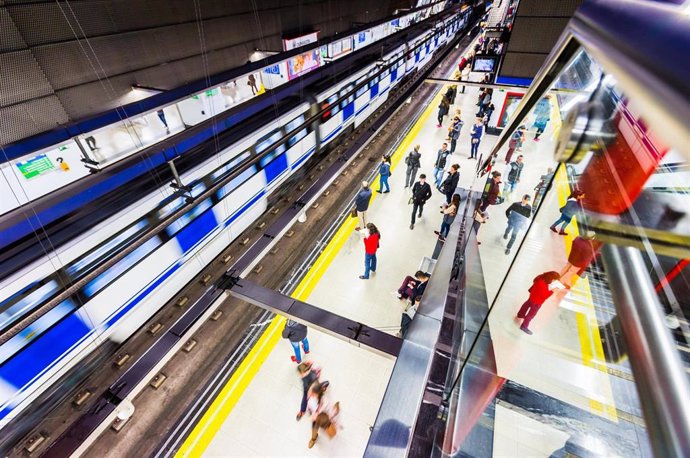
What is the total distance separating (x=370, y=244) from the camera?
5.45 meters

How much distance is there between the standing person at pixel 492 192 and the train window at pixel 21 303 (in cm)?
493

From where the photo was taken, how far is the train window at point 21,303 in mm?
2797

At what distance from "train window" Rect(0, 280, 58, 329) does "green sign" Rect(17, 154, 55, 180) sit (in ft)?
14.0

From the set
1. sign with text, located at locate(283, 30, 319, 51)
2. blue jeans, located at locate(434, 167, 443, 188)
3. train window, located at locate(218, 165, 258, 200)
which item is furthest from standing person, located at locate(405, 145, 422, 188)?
sign with text, located at locate(283, 30, 319, 51)

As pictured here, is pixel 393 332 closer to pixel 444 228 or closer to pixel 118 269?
pixel 444 228

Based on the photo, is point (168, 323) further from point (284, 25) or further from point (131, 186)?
point (284, 25)

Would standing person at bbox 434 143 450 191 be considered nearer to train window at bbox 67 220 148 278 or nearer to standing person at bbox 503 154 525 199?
standing person at bbox 503 154 525 199

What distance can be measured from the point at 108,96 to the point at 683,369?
9.48 metres

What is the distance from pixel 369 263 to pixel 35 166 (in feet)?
21.0

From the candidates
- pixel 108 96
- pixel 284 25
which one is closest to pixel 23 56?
pixel 108 96

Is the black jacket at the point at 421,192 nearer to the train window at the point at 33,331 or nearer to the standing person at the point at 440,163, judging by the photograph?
the standing person at the point at 440,163

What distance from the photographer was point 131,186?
430cm

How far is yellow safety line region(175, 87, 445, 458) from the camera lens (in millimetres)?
4000

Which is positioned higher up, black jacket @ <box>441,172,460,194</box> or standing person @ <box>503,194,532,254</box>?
standing person @ <box>503,194,532,254</box>
